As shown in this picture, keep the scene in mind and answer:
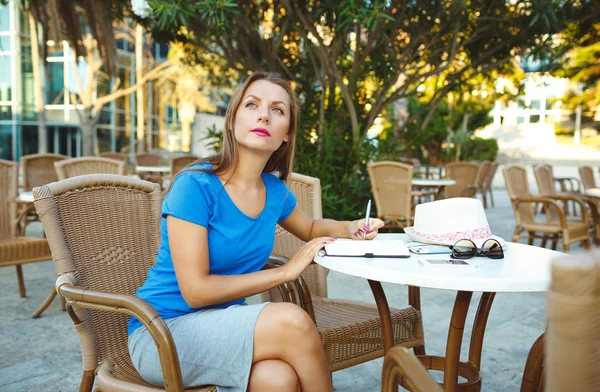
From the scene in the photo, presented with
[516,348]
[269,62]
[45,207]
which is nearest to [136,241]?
[45,207]

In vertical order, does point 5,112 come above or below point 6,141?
above

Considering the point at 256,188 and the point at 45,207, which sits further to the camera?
the point at 256,188

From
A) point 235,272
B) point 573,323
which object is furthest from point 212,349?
point 573,323

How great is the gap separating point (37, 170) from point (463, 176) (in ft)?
22.0

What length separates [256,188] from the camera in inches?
73.9

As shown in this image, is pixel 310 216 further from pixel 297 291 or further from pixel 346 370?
pixel 346 370

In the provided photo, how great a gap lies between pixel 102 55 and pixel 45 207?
4.26 m

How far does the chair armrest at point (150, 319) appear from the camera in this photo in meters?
1.40

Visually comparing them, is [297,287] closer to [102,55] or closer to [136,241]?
[136,241]

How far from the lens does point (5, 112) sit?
1686 centimetres

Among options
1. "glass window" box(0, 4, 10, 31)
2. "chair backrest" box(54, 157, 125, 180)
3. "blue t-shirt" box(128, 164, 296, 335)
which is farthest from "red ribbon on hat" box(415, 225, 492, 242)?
"glass window" box(0, 4, 10, 31)

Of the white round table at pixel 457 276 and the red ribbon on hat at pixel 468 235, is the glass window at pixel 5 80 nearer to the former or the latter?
the white round table at pixel 457 276

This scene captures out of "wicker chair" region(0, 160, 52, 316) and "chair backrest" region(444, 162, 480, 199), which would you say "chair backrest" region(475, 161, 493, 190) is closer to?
"chair backrest" region(444, 162, 480, 199)

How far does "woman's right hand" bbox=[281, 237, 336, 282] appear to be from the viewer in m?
1.67
